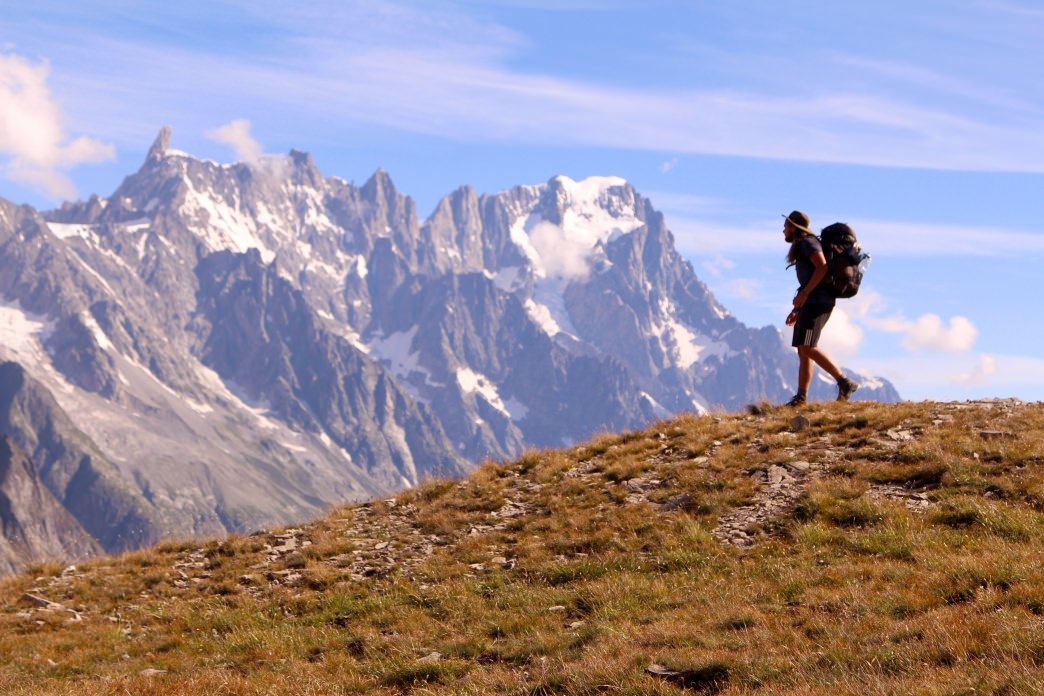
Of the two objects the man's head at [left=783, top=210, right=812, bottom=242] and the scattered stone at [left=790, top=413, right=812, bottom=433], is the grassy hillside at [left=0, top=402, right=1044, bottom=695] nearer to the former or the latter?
the scattered stone at [left=790, top=413, right=812, bottom=433]

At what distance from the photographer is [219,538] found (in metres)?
19.1

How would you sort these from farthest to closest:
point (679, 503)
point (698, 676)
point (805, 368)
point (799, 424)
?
point (805, 368) → point (799, 424) → point (679, 503) → point (698, 676)

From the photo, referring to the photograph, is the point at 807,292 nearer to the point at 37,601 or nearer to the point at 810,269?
the point at 810,269

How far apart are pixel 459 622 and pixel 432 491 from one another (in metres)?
7.54

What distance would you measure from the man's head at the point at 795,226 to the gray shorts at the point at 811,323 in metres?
1.65

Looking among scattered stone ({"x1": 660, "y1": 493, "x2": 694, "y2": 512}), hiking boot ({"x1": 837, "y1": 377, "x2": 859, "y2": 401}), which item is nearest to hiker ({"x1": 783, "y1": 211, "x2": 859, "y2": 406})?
hiking boot ({"x1": 837, "y1": 377, "x2": 859, "y2": 401})

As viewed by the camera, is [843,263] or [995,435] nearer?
[995,435]

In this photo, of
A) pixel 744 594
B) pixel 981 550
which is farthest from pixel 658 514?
pixel 981 550

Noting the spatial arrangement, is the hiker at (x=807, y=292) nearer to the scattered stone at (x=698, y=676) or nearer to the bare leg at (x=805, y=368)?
the bare leg at (x=805, y=368)

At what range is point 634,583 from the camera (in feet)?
42.4

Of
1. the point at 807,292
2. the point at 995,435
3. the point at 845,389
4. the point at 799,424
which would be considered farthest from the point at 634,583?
the point at 845,389

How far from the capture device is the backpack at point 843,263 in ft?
67.1

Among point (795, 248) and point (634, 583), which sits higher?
point (795, 248)

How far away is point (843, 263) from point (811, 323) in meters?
1.48
